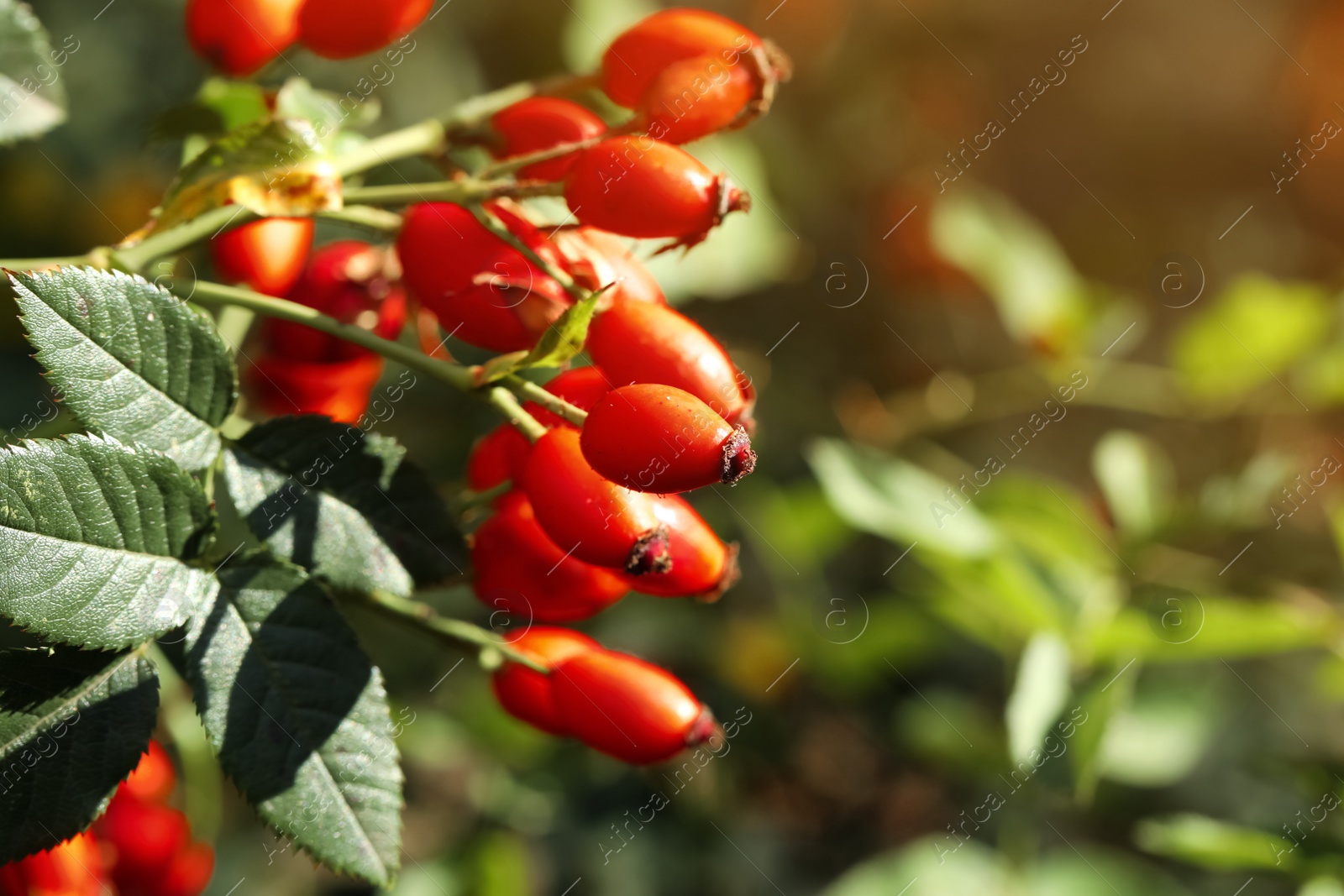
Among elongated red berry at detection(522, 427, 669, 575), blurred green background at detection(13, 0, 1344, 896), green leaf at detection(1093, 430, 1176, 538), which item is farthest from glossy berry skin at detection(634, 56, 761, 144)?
green leaf at detection(1093, 430, 1176, 538)

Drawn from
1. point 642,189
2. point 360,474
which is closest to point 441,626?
point 360,474

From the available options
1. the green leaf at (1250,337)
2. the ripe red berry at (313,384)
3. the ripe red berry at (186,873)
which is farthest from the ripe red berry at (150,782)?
the green leaf at (1250,337)

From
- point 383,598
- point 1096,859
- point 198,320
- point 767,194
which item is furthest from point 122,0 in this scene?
point 1096,859

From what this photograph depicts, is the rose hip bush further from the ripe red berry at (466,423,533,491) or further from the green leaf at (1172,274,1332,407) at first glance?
the green leaf at (1172,274,1332,407)

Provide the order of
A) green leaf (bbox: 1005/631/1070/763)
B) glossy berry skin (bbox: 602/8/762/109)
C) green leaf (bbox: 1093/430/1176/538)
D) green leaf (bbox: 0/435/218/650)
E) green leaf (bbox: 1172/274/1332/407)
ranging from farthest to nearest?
green leaf (bbox: 1172/274/1332/407) < green leaf (bbox: 1093/430/1176/538) < green leaf (bbox: 1005/631/1070/763) < glossy berry skin (bbox: 602/8/762/109) < green leaf (bbox: 0/435/218/650)

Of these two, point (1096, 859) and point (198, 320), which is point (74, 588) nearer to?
point (198, 320)

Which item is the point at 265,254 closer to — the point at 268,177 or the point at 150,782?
the point at 268,177
